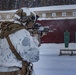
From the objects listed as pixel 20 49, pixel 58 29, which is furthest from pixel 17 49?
pixel 58 29

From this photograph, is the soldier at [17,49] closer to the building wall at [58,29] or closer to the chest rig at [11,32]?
the chest rig at [11,32]

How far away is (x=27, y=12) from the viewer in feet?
5.62

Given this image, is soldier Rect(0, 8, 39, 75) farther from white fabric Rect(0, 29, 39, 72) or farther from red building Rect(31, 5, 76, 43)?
red building Rect(31, 5, 76, 43)

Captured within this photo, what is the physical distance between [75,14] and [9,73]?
8.72m

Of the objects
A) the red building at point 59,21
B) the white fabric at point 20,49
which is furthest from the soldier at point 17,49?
the red building at point 59,21

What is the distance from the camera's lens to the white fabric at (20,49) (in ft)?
5.16

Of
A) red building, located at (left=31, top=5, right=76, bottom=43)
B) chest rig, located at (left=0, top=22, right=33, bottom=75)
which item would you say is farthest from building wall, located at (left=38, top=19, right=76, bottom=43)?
chest rig, located at (left=0, top=22, right=33, bottom=75)

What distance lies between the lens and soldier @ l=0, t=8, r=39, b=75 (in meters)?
1.58

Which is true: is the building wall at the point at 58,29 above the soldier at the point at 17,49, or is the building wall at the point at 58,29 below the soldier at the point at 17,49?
below

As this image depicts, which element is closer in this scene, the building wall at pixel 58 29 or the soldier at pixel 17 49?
the soldier at pixel 17 49

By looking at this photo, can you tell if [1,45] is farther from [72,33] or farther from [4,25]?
[72,33]

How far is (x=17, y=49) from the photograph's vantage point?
5.23 feet

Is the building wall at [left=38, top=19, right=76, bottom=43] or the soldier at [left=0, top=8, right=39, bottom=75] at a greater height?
the soldier at [left=0, top=8, right=39, bottom=75]

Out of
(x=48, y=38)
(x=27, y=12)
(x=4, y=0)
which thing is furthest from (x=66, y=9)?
(x=27, y=12)
